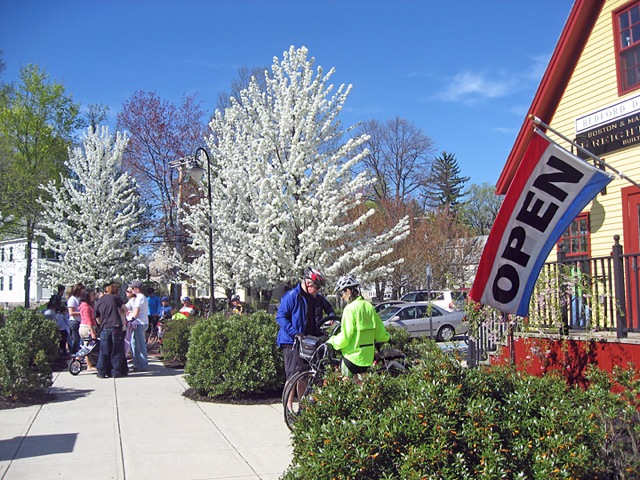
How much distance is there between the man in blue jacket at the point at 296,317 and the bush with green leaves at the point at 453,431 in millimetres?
3086

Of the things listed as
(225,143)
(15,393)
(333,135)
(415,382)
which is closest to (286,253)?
(333,135)

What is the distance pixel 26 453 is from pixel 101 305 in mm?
5885

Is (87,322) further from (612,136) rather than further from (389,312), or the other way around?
(389,312)

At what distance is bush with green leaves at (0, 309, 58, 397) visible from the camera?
9.25m

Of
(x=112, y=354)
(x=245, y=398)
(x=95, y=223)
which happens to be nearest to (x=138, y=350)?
(x=112, y=354)

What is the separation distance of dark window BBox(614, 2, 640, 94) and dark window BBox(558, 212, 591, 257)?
2.43m

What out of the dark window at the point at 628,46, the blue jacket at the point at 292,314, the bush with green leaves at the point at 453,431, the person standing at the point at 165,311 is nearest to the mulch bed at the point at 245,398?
the blue jacket at the point at 292,314

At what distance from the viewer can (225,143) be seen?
2062cm

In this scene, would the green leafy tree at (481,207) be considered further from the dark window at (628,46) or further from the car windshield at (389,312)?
the dark window at (628,46)

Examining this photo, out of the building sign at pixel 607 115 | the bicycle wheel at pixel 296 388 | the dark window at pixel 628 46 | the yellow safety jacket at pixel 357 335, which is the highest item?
the dark window at pixel 628 46

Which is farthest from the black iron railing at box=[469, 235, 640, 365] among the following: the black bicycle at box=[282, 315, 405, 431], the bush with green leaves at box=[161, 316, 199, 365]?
the bush with green leaves at box=[161, 316, 199, 365]

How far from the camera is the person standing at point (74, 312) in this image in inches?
559

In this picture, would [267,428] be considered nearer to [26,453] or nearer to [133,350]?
[26,453]

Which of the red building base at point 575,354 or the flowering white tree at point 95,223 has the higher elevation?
the flowering white tree at point 95,223
